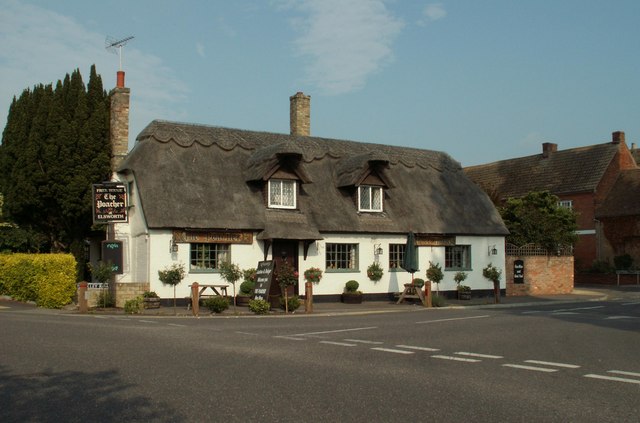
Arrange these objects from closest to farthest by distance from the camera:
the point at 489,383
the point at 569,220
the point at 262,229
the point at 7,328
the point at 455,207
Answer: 1. the point at 489,383
2. the point at 7,328
3. the point at 262,229
4. the point at 455,207
5. the point at 569,220

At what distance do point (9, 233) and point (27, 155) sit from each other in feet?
15.2

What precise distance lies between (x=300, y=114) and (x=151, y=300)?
1340cm

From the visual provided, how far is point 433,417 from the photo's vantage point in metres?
7.44

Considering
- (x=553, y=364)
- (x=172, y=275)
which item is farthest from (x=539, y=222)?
(x=553, y=364)

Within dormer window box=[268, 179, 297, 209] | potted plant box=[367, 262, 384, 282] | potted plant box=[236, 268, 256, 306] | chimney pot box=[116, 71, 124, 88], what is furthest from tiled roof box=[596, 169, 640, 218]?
chimney pot box=[116, 71, 124, 88]

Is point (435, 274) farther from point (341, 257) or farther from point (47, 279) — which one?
point (47, 279)

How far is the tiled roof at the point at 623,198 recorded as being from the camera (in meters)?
47.1

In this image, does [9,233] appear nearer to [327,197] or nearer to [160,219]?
[160,219]

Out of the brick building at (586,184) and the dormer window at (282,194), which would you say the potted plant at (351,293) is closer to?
the dormer window at (282,194)

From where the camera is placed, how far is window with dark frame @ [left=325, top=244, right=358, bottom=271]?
2938 cm

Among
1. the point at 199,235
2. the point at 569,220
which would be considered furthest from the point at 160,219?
the point at 569,220

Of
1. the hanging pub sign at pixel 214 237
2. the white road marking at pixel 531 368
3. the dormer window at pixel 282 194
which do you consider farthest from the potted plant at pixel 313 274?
the white road marking at pixel 531 368

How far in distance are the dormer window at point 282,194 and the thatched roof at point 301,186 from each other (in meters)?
0.32

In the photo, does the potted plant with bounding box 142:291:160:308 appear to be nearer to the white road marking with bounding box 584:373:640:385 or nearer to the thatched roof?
the thatched roof
